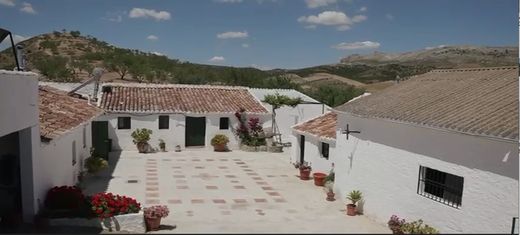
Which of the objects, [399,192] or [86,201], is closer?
[86,201]

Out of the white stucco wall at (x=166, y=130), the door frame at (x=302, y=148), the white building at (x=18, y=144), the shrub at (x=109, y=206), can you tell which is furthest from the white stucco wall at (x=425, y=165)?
the white stucco wall at (x=166, y=130)

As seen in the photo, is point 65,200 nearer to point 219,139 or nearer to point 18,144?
point 18,144

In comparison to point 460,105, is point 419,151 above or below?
below

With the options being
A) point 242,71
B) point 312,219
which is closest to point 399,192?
point 312,219

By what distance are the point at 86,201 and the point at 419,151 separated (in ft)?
29.9

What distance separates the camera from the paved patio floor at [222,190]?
13.7 m

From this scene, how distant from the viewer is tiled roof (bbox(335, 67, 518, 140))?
10102 millimetres

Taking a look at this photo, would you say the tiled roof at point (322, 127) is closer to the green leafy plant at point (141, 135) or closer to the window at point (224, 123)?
the window at point (224, 123)

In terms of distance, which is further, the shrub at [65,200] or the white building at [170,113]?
the white building at [170,113]

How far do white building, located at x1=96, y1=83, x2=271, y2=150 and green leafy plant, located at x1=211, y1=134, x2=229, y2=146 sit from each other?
483mm

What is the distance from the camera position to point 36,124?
11.4m

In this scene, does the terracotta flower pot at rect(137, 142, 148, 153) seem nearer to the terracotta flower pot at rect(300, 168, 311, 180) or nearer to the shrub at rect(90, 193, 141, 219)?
the terracotta flower pot at rect(300, 168, 311, 180)

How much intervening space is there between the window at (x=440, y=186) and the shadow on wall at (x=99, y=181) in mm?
11510

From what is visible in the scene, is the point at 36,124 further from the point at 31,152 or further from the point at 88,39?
the point at 88,39
